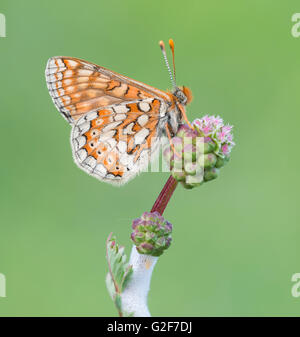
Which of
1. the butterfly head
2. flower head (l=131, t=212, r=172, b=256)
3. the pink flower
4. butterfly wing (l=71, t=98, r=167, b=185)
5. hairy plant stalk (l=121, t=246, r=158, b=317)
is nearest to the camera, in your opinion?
hairy plant stalk (l=121, t=246, r=158, b=317)

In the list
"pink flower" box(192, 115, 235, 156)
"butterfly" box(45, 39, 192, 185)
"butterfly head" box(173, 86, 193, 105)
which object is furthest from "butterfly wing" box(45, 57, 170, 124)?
"pink flower" box(192, 115, 235, 156)

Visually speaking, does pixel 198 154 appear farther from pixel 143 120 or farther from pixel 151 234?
pixel 143 120

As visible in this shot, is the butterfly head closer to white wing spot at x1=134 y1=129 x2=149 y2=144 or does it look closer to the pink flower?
white wing spot at x1=134 y1=129 x2=149 y2=144

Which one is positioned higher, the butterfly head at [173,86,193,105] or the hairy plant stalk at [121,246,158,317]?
the butterfly head at [173,86,193,105]

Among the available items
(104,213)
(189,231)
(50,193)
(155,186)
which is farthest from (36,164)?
(189,231)

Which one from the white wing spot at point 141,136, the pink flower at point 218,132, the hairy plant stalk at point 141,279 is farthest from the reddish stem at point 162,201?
the white wing spot at point 141,136

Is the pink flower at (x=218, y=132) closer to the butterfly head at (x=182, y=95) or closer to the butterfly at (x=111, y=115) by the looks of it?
the butterfly at (x=111, y=115)

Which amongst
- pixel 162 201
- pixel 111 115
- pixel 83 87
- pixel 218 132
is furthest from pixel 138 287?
pixel 83 87
